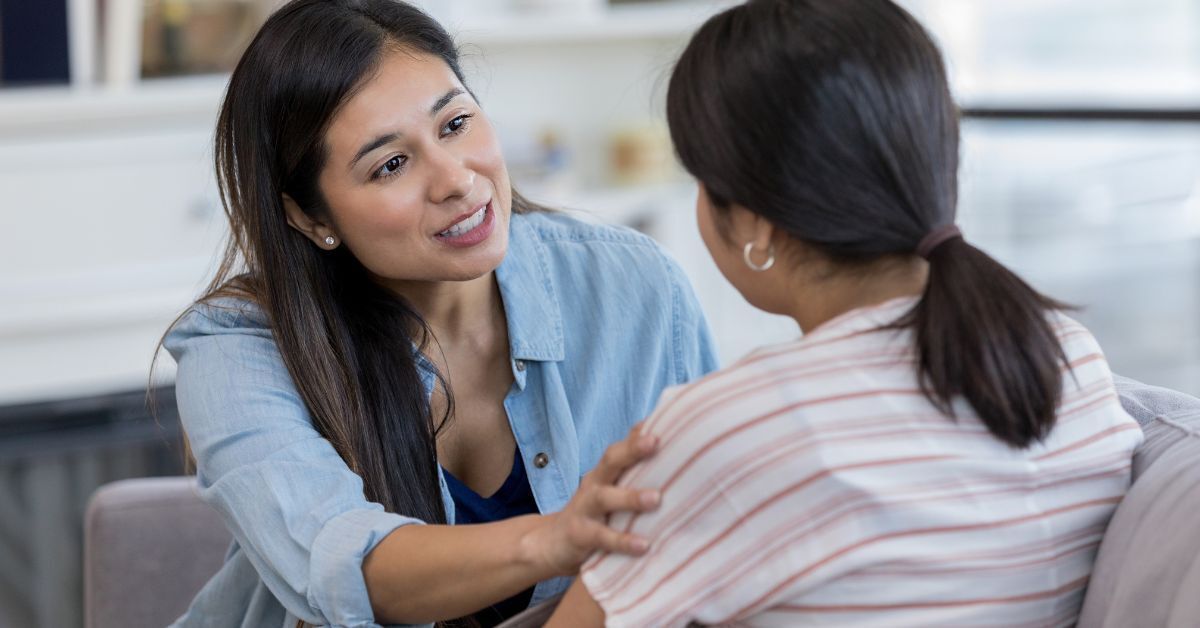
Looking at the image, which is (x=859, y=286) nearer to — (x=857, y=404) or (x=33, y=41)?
(x=857, y=404)

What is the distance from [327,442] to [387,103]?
361 mm

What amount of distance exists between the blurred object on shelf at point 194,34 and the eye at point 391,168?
1.41m

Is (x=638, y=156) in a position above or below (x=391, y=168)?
below

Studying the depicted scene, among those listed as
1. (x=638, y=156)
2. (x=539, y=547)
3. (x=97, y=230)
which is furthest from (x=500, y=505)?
(x=638, y=156)

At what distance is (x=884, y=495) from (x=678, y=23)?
8.28ft

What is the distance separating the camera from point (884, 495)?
0.89 meters

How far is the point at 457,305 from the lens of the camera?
5.07 feet

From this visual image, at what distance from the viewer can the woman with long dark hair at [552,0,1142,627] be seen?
0.89 metres

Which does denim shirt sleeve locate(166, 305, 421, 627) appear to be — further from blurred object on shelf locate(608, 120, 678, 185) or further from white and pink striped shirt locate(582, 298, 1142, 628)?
blurred object on shelf locate(608, 120, 678, 185)

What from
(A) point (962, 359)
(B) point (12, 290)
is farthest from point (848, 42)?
(B) point (12, 290)

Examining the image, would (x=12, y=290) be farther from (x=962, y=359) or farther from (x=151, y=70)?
(x=962, y=359)

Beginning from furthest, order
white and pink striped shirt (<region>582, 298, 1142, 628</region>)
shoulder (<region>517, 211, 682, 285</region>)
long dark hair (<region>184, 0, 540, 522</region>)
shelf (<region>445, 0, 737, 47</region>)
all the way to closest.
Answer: shelf (<region>445, 0, 737, 47</region>) → shoulder (<region>517, 211, 682, 285</region>) → long dark hair (<region>184, 0, 540, 522</region>) → white and pink striped shirt (<region>582, 298, 1142, 628</region>)

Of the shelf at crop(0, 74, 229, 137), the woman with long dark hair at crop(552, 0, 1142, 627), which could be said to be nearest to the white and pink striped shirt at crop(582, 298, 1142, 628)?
the woman with long dark hair at crop(552, 0, 1142, 627)

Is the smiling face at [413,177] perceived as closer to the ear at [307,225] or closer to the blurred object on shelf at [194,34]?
the ear at [307,225]
